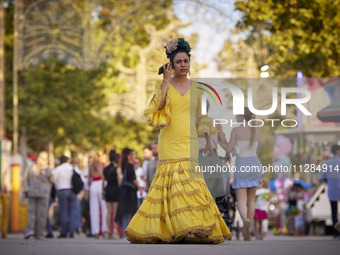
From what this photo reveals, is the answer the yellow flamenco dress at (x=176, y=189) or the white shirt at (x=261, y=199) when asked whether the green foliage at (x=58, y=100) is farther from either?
the yellow flamenco dress at (x=176, y=189)

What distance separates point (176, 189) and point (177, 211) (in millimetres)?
244

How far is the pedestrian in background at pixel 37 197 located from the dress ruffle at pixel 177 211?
6.76 m

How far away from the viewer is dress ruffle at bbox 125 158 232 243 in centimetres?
719

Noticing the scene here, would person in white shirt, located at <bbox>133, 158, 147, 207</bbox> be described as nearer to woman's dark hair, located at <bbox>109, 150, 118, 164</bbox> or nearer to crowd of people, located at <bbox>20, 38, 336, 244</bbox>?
woman's dark hair, located at <bbox>109, 150, 118, 164</bbox>

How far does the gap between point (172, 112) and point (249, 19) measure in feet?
30.1

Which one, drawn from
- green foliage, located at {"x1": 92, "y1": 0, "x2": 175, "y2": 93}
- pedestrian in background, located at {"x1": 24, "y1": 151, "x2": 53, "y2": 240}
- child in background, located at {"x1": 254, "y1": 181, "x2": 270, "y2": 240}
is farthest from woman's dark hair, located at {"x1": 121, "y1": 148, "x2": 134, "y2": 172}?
green foliage, located at {"x1": 92, "y1": 0, "x2": 175, "y2": 93}

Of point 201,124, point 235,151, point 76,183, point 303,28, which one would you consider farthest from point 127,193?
point 201,124

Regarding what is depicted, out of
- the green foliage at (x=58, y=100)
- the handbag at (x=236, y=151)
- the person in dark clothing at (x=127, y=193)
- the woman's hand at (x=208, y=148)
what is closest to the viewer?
the woman's hand at (x=208, y=148)

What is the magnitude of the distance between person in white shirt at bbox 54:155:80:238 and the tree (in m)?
5.12

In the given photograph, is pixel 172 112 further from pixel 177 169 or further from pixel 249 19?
pixel 249 19

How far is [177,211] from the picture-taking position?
23.6ft

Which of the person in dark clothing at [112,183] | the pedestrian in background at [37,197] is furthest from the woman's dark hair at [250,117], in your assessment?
the pedestrian in background at [37,197]

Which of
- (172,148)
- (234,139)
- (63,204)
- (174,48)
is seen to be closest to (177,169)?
(172,148)

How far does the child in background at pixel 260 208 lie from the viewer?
13898 mm
